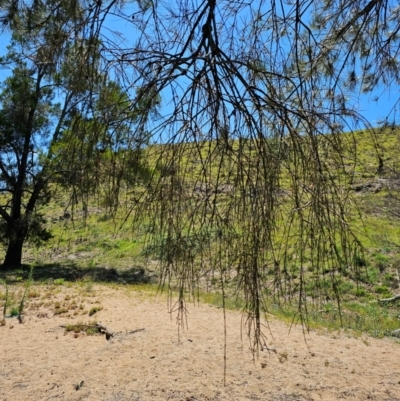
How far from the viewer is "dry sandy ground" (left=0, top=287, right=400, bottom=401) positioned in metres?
5.04

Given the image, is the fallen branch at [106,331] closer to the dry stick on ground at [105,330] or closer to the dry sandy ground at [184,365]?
the dry stick on ground at [105,330]

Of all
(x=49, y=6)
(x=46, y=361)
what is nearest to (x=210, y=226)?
(x=49, y=6)

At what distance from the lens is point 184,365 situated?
576 cm

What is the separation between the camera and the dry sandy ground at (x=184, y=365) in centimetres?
504

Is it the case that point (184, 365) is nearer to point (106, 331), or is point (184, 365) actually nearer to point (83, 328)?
point (106, 331)

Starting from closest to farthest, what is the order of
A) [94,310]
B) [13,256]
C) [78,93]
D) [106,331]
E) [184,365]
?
[78,93] → [184,365] → [106,331] → [94,310] → [13,256]

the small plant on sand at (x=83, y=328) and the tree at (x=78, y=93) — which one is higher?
the tree at (x=78, y=93)

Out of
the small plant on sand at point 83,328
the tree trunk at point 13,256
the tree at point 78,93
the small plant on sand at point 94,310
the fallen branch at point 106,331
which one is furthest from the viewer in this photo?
the tree trunk at point 13,256

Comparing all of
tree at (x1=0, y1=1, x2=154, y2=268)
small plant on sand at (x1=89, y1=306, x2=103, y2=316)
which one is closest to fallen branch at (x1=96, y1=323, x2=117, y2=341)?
small plant on sand at (x1=89, y1=306, x2=103, y2=316)

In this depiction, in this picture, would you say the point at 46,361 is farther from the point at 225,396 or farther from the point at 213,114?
the point at 213,114

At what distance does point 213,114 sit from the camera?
2004 millimetres

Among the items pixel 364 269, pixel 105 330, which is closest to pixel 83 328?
pixel 105 330

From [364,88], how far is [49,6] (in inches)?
108

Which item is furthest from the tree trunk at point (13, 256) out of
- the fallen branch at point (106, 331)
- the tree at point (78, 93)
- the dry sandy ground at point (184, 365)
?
the tree at point (78, 93)
